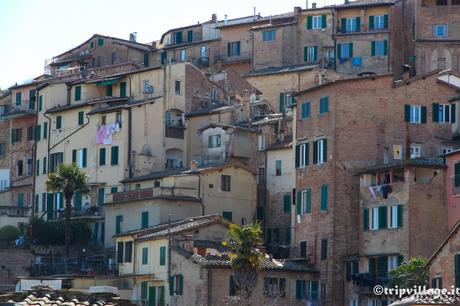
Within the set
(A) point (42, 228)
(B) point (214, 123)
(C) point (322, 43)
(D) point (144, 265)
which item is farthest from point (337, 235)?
(C) point (322, 43)

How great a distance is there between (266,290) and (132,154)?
75.1ft

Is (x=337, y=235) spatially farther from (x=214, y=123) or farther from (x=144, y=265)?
(x=214, y=123)

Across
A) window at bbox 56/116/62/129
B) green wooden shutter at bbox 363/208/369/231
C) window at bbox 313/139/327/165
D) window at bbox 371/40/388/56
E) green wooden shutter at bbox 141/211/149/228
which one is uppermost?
window at bbox 371/40/388/56

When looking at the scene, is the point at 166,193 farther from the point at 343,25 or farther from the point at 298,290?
the point at 343,25

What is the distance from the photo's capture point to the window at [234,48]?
409ft

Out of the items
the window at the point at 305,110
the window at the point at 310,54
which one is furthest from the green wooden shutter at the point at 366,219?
the window at the point at 310,54

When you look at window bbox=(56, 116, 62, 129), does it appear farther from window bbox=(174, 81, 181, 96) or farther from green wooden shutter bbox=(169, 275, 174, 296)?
green wooden shutter bbox=(169, 275, 174, 296)

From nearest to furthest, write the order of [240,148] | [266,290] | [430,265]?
[430,265] → [266,290] → [240,148]

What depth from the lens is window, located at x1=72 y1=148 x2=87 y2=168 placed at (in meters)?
107

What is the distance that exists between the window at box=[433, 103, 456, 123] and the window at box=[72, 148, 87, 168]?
1103 inches

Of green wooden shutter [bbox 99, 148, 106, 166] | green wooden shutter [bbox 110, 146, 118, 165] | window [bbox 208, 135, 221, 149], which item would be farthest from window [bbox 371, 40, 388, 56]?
green wooden shutter [bbox 99, 148, 106, 166]

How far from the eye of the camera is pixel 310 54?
4619 inches

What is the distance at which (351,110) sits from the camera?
8631 centimetres

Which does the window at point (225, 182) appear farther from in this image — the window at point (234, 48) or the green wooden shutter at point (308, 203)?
the window at point (234, 48)
